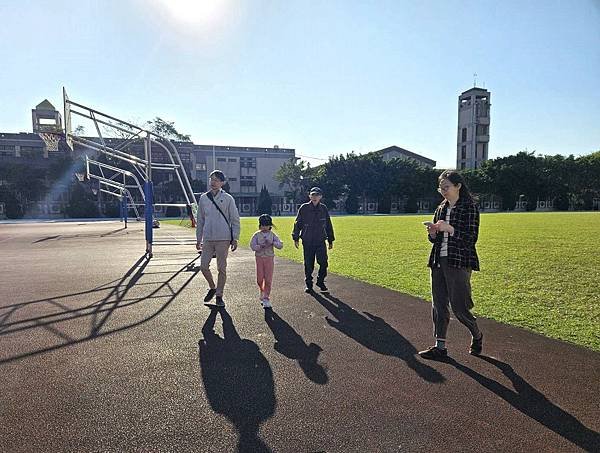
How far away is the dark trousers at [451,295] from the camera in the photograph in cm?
412

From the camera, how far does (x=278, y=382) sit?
3707 millimetres

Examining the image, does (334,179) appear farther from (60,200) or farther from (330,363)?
(330,363)

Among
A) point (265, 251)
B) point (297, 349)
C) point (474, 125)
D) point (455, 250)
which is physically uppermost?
point (474, 125)

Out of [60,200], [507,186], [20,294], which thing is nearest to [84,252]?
[20,294]

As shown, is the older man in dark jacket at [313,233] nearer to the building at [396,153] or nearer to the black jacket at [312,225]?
the black jacket at [312,225]

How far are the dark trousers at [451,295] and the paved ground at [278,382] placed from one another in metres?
0.37

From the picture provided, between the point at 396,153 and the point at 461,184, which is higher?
the point at 396,153

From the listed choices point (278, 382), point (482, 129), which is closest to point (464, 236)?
point (278, 382)

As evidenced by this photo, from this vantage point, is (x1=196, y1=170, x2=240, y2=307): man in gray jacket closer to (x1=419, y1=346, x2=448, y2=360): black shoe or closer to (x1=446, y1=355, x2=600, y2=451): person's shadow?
(x1=419, y1=346, x2=448, y2=360): black shoe

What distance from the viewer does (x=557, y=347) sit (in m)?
4.47

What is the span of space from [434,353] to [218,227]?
3.75m

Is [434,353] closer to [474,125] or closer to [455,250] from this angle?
[455,250]

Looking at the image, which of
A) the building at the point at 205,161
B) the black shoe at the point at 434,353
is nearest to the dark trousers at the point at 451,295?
the black shoe at the point at 434,353

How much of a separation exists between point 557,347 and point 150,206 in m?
11.5
